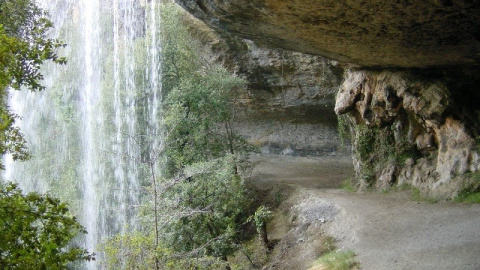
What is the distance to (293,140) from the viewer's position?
20.7 metres

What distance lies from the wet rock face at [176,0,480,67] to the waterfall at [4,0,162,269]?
6637 mm

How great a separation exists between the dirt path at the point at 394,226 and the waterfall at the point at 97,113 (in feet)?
18.1

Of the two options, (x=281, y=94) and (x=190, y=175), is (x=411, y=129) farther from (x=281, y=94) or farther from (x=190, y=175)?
(x=281, y=94)

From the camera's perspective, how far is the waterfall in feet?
51.7

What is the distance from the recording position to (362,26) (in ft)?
24.3

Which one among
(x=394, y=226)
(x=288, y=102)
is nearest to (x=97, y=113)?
(x=288, y=102)

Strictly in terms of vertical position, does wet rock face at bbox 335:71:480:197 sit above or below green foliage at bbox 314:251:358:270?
above

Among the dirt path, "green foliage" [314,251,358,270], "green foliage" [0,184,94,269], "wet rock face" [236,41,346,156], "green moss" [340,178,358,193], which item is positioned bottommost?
"green foliage" [314,251,358,270]

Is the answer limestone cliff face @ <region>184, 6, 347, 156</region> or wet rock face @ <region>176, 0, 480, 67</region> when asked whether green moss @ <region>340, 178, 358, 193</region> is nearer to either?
limestone cliff face @ <region>184, 6, 347, 156</region>

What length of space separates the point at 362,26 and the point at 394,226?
398 centimetres

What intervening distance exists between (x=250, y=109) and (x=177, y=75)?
17.8ft

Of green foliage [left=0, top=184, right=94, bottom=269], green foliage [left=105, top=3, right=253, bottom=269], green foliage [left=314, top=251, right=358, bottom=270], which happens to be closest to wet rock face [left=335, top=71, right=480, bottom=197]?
green foliage [left=314, top=251, right=358, bottom=270]

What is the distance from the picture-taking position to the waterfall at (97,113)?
15758mm

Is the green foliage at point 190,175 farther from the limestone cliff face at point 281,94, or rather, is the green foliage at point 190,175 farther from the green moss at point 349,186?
the green moss at point 349,186
